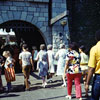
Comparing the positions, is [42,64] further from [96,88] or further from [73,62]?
[96,88]

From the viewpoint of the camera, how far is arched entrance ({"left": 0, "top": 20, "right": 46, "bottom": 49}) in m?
10.4

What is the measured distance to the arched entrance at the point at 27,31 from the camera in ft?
34.1

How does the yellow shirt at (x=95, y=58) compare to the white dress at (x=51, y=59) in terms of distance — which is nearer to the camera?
the yellow shirt at (x=95, y=58)

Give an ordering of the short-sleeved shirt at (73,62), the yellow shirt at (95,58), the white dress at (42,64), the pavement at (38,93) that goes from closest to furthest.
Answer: the yellow shirt at (95,58), the short-sleeved shirt at (73,62), the pavement at (38,93), the white dress at (42,64)

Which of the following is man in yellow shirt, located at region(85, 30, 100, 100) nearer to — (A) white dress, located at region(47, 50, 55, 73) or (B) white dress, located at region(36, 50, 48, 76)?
(B) white dress, located at region(36, 50, 48, 76)

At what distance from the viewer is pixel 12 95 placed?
6496mm

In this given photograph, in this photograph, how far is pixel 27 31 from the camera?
1310 centimetres

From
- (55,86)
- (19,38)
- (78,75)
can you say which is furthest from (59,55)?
(19,38)

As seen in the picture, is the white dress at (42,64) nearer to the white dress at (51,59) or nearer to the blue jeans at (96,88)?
the white dress at (51,59)

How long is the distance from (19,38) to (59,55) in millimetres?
8731

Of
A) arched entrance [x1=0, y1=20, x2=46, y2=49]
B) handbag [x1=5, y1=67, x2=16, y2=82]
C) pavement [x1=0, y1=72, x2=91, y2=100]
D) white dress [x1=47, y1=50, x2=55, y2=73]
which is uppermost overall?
arched entrance [x1=0, y1=20, x2=46, y2=49]

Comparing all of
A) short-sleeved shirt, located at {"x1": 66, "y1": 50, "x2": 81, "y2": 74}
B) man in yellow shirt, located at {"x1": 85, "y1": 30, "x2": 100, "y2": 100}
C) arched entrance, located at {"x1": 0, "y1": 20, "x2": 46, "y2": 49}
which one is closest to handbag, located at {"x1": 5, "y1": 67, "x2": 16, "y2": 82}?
short-sleeved shirt, located at {"x1": 66, "y1": 50, "x2": 81, "y2": 74}

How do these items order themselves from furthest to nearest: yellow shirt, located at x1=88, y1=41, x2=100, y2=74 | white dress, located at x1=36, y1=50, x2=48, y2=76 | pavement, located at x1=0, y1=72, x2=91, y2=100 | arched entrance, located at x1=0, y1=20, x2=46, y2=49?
arched entrance, located at x1=0, y1=20, x2=46, y2=49 < white dress, located at x1=36, y1=50, x2=48, y2=76 < pavement, located at x1=0, y1=72, x2=91, y2=100 < yellow shirt, located at x1=88, y1=41, x2=100, y2=74

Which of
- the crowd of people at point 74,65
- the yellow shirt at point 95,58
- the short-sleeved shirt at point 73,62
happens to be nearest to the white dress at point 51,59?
the crowd of people at point 74,65
